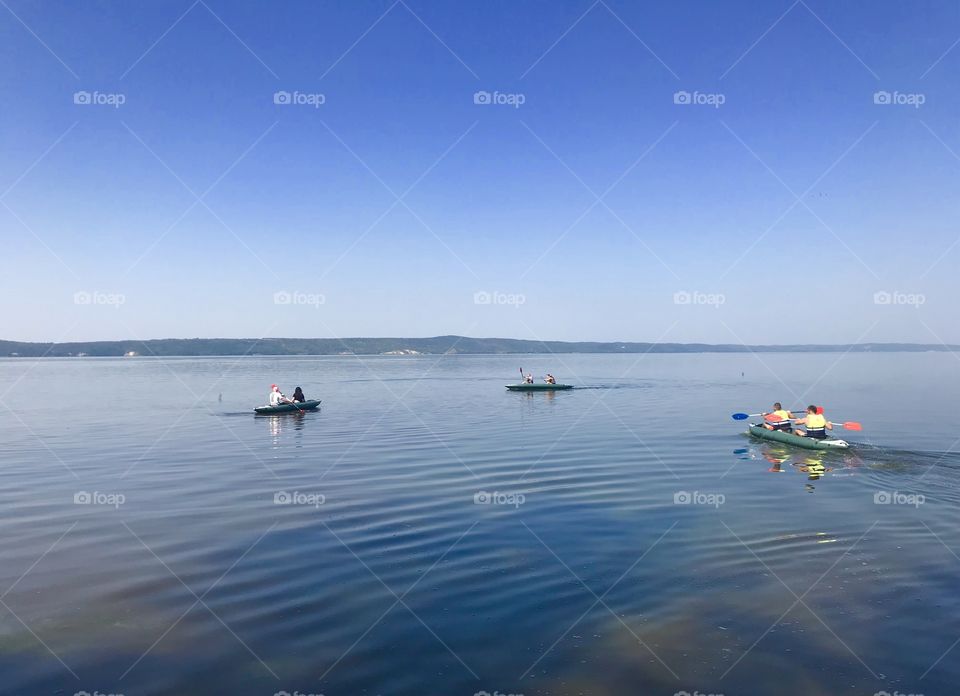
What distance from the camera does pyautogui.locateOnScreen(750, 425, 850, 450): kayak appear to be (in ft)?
93.5

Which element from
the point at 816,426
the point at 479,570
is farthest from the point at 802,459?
the point at 479,570

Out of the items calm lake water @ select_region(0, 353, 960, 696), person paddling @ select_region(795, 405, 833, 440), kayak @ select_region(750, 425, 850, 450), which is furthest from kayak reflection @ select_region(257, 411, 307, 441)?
person paddling @ select_region(795, 405, 833, 440)

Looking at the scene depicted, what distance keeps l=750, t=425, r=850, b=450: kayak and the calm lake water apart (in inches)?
36.1

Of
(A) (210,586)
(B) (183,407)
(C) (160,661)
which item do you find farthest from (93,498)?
(B) (183,407)

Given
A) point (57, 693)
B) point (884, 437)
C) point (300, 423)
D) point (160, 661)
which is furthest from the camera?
point (300, 423)

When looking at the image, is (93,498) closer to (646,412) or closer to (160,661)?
(160,661)

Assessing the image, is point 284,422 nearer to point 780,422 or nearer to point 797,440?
point 780,422

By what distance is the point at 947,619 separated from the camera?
10750mm

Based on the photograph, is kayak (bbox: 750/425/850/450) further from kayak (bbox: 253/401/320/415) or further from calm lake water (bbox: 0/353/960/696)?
kayak (bbox: 253/401/320/415)

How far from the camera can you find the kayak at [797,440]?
93.5ft

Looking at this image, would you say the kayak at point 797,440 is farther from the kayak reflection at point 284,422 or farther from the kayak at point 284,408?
the kayak at point 284,408

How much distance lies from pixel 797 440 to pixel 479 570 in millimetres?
22402

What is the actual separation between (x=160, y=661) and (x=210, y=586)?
120 inches

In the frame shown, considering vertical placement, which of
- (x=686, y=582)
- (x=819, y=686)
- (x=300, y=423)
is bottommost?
(x=819, y=686)
